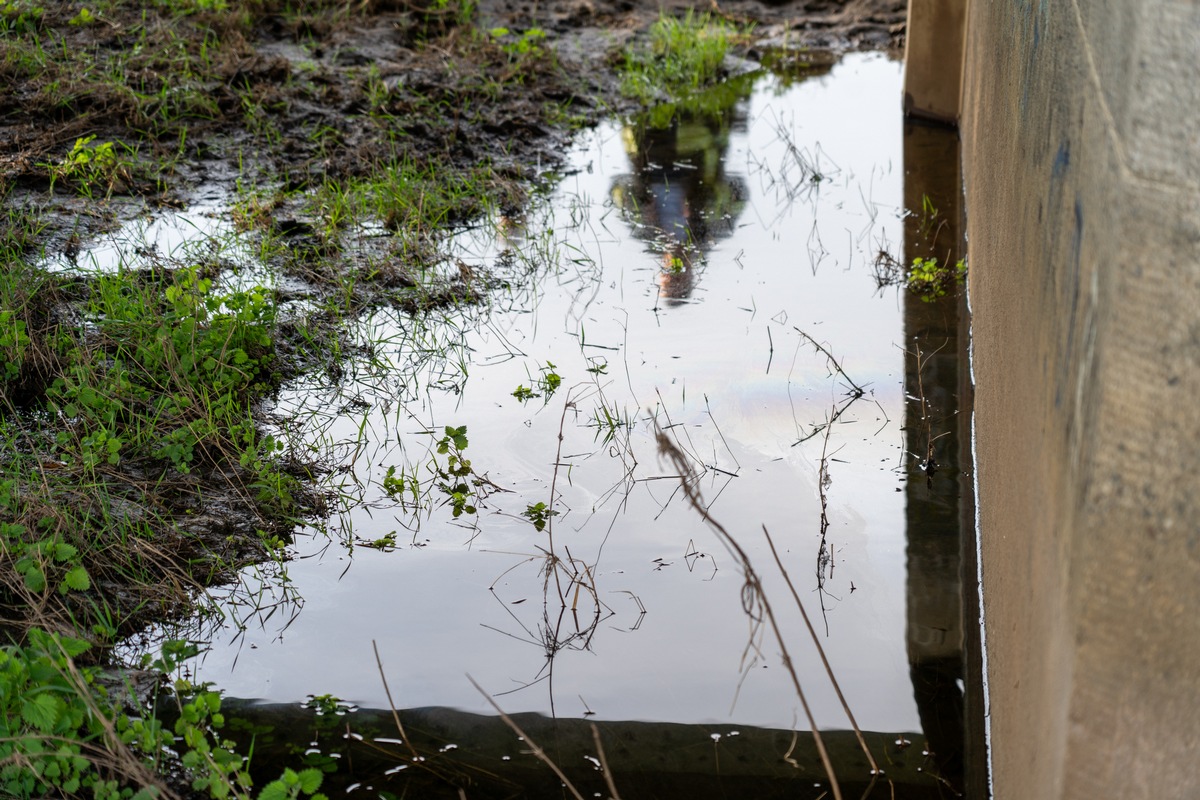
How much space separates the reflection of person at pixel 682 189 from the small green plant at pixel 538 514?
1482 millimetres

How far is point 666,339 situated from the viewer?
407 cm

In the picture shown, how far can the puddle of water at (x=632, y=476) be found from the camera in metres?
2.58

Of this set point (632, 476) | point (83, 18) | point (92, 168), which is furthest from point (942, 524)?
point (83, 18)

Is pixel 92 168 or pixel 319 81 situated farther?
pixel 319 81

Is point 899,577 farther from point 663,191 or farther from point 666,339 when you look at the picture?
point 663,191

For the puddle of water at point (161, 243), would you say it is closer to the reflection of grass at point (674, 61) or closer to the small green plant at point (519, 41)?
the small green plant at point (519, 41)

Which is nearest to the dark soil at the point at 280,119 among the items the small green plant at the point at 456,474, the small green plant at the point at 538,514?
the small green plant at the point at 456,474

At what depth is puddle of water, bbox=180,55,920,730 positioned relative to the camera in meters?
2.58

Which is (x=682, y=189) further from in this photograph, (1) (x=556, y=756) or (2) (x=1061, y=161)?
(2) (x=1061, y=161)

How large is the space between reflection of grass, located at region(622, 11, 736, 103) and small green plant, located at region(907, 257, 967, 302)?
271 centimetres

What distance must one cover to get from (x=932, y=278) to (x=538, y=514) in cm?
212

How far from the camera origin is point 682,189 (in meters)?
5.48

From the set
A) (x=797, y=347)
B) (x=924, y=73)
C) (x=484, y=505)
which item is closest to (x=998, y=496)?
(x=484, y=505)

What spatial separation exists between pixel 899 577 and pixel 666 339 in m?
1.46
